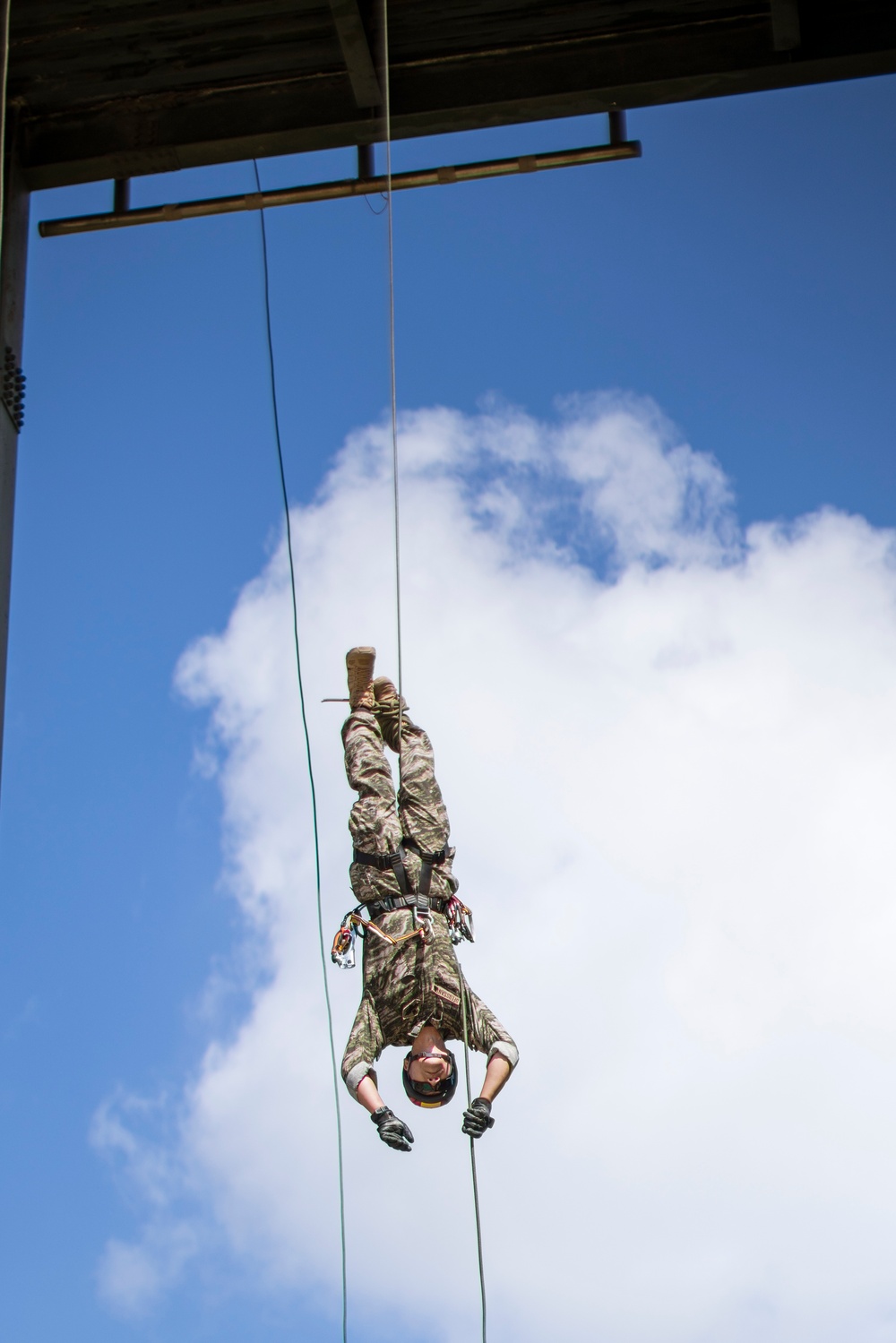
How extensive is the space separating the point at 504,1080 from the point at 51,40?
17.0 ft

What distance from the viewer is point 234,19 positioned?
7.90m

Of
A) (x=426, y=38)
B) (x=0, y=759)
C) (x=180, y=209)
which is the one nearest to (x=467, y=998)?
(x=0, y=759)

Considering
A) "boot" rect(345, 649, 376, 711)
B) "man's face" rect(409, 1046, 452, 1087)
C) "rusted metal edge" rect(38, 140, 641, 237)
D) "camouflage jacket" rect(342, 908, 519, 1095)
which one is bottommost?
"man's face" rect(409, 1046, 452, 1087)

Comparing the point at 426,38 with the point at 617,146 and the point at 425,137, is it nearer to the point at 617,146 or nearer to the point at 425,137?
the point at 425,137

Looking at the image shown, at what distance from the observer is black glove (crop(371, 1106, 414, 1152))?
7.38 meters

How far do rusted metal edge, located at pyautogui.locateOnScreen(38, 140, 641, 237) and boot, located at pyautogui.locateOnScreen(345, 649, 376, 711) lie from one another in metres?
2.17

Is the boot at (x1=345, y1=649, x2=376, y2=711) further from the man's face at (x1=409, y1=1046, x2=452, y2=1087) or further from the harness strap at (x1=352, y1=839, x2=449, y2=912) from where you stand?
the man's face at (x1=409, y1=1046, x2=452, y2=1087)

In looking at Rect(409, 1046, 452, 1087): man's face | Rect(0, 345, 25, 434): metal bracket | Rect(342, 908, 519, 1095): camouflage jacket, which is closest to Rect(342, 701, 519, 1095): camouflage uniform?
Rect(342, 908, 519, 1095): camouflage jacket

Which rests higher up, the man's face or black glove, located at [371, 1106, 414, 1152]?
the man's face

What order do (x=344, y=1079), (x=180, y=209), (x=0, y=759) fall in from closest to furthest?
(x=0, y=759) < (x=344, y=1079) < (x=180, y=209)

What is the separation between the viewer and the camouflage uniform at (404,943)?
7742 millimetres

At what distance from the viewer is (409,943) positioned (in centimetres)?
777

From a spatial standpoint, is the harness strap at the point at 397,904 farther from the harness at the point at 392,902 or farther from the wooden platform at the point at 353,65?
the wooden platform at the point at 353,65

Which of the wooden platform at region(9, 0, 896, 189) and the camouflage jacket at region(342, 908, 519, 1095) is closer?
the camouflage jacket at region(342, 908, 519, 1095)
